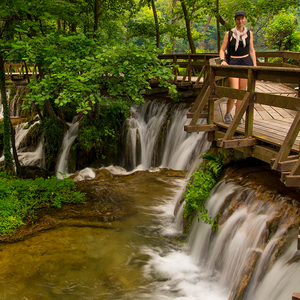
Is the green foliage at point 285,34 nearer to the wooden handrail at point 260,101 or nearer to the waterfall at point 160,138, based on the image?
the waterfall at point 160,138

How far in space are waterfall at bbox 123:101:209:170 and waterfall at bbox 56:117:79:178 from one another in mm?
2296

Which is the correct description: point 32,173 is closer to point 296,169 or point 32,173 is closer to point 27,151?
point 27,151

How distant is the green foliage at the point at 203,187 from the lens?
6459 mm

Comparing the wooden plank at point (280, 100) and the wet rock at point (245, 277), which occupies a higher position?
the wooden plank at point (280, 100)

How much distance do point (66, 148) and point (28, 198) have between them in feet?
16.6

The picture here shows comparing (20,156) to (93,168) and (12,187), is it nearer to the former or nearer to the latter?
(93,168)

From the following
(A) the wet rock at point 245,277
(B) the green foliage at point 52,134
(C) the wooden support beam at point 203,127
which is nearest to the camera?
(A) the wet rock at point 245,277

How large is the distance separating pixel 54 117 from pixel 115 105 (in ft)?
8.78

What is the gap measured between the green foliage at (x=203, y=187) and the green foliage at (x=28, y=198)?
333 cm

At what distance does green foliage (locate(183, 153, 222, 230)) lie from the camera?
21.2 feet

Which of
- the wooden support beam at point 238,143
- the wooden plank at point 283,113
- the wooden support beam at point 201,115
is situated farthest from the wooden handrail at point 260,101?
the wooden plank at point 283,113

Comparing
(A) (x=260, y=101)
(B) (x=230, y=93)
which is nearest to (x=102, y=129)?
(B) (x=230, y=93)

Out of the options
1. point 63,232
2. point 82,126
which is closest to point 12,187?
point 63,232

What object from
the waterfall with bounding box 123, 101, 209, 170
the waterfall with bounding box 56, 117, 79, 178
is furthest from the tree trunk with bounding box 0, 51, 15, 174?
the waterfall with bounding box 123, 101, 209, 170
